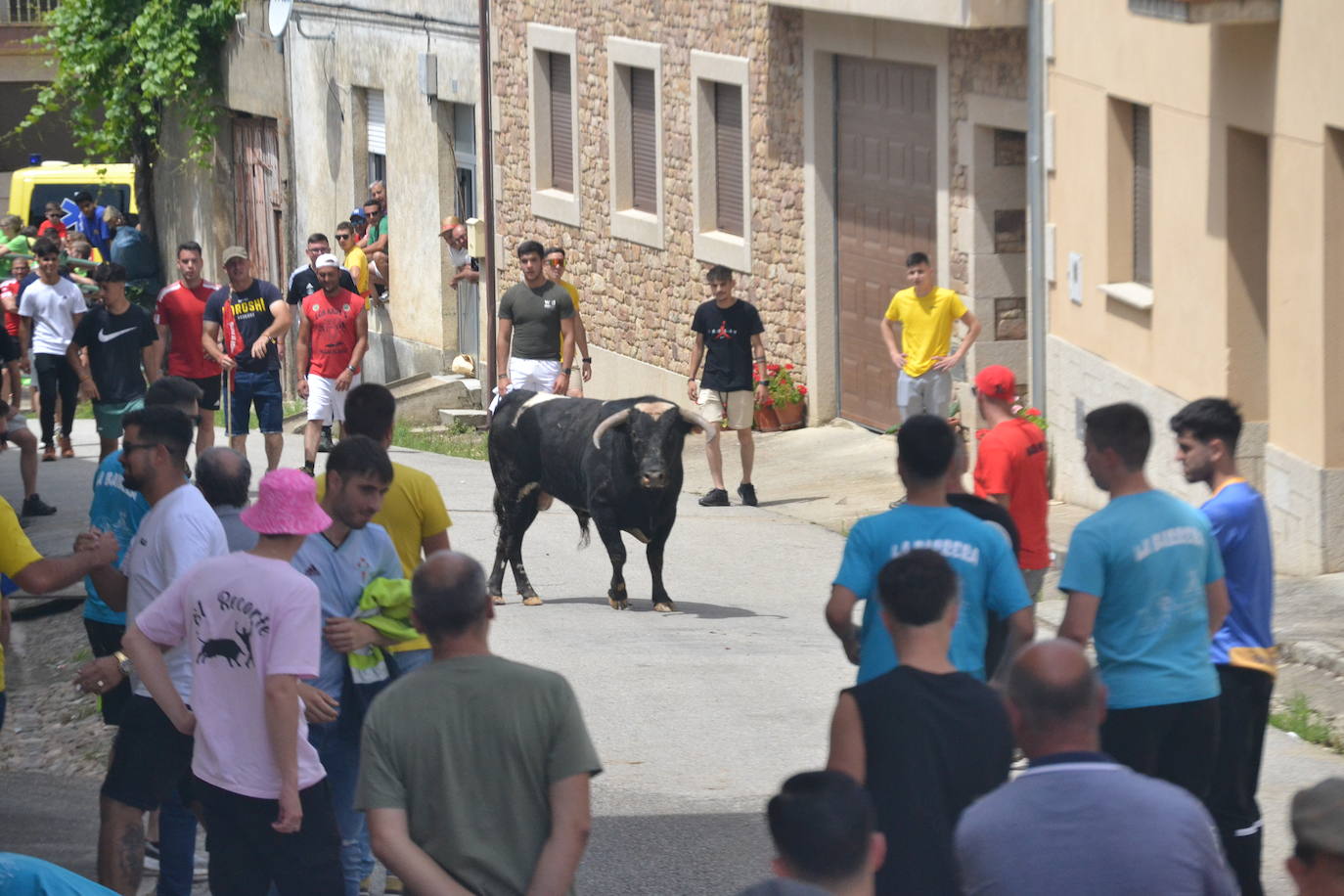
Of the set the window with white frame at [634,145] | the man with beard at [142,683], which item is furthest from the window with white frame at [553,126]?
the man with beard at [142,683]

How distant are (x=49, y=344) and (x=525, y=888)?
1275 centimetres

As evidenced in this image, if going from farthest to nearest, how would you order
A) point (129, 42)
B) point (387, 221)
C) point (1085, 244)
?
point (129, 42) → point (387, 221) → point (1085, 244)

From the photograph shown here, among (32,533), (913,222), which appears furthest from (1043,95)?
(32,533)

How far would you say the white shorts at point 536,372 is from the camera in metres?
14.2

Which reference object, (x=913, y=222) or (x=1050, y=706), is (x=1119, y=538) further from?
(x=913, y=222)

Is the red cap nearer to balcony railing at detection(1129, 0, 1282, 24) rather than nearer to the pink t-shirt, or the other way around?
the pink t-shirt

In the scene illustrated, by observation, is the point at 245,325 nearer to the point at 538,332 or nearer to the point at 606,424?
the point at 538,332

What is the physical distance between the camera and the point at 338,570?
5930 millimetres

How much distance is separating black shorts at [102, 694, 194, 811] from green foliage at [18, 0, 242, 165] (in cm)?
2426

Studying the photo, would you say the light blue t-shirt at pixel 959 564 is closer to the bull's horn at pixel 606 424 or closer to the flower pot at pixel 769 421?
the bull's horn at pixel 606 424

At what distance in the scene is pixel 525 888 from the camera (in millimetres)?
4414

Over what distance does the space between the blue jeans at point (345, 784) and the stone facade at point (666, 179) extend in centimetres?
1268

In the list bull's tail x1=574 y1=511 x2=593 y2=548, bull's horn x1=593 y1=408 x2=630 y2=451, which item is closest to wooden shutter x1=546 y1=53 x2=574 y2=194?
bull's tail x1=574 y1=511 x2=593 y2=548

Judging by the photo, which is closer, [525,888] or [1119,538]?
[525,888]
